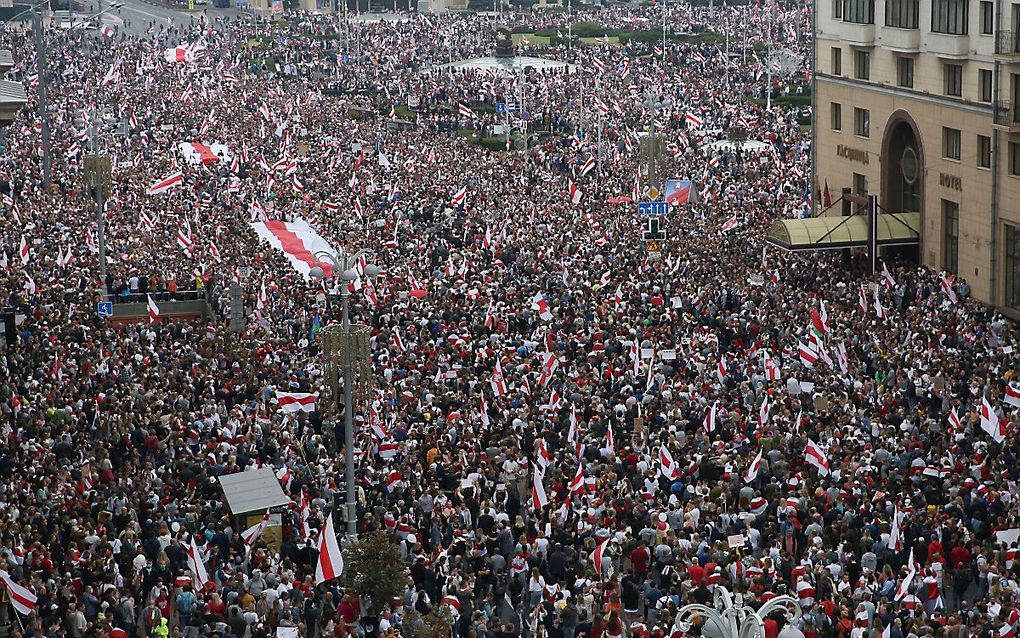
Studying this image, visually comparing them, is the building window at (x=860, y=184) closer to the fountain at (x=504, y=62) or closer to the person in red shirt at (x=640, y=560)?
the person in red shirt at (x=640, y=560)

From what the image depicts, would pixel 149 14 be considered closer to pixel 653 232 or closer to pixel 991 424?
pixel 653 232

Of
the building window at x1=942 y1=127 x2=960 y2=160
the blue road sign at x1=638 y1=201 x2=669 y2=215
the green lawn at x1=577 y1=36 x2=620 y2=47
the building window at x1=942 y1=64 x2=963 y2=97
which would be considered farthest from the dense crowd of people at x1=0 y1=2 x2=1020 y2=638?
the green lawn at x1=577 y1=36 x2=620 y2=47

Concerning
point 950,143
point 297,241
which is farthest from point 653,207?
point 297,241

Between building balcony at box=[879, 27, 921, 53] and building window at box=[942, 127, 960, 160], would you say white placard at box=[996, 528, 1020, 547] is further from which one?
building balcony at box=[879, 27, 921, 53]

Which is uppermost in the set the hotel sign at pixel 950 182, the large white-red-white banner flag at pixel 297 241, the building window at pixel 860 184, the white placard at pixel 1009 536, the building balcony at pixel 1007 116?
the building balcony at pixel 1007 116

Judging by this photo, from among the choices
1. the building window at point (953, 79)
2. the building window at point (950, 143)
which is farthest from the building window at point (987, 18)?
the building window at point (950, 143)

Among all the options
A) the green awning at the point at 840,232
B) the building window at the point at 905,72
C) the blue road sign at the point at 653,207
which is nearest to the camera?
the green awning at the point at 840,232

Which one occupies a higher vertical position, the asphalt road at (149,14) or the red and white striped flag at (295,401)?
the asphalt road at (149,14)
